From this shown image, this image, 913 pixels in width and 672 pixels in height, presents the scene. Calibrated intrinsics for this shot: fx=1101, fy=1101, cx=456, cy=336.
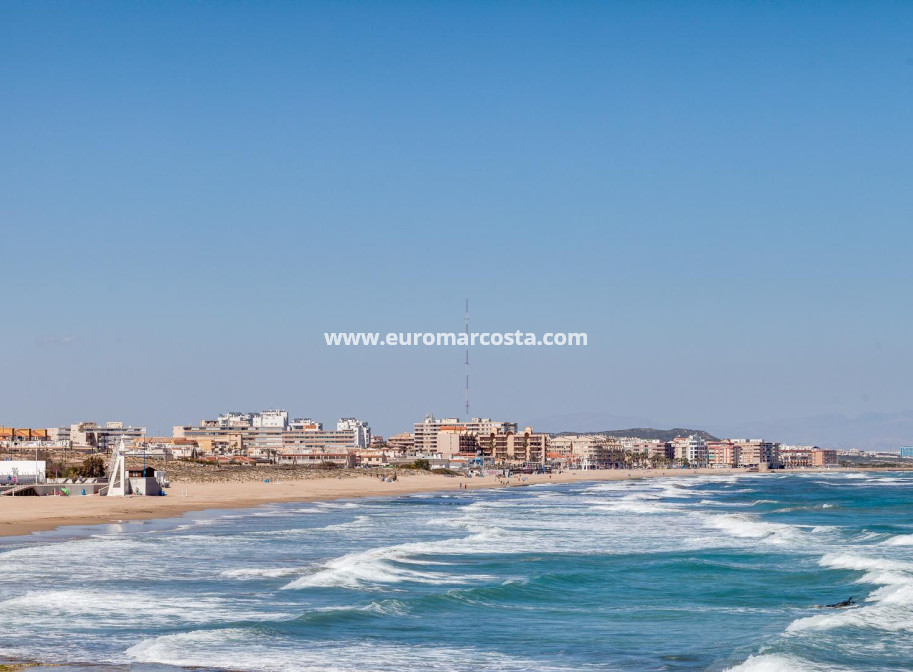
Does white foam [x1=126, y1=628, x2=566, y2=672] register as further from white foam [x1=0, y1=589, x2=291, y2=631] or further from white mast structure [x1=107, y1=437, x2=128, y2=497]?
white mast structure [x1=107, y1=437, x2=128, y2=497]

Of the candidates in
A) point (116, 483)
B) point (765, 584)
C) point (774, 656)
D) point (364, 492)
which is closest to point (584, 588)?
point (765, 584)

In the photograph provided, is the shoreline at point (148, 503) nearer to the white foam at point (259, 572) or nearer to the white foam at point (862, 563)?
the white foam at point (259, 572)

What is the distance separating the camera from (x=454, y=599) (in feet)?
89.4

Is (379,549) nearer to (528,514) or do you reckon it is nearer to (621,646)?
(621,646)

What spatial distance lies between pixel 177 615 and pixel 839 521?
152 feet

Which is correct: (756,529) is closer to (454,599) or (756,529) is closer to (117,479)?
(454,599)

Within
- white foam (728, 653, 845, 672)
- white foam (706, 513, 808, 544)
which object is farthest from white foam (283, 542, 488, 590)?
white foam (706, 513, 808, 544)

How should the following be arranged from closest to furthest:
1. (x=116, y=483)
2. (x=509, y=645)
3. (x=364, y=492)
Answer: (x=509, y=645)
(x=116, y=483)
(x=364, y=492)

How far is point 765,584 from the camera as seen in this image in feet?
103

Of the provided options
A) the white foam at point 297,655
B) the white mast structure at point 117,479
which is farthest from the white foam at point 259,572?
the white mast structure at point 117,479

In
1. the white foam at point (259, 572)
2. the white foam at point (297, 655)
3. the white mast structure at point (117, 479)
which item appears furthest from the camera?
the white mast structure at point (117, 479)

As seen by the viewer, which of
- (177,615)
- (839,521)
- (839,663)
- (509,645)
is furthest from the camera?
(839,521)

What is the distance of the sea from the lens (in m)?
20.3

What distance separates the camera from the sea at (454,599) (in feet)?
66.7
